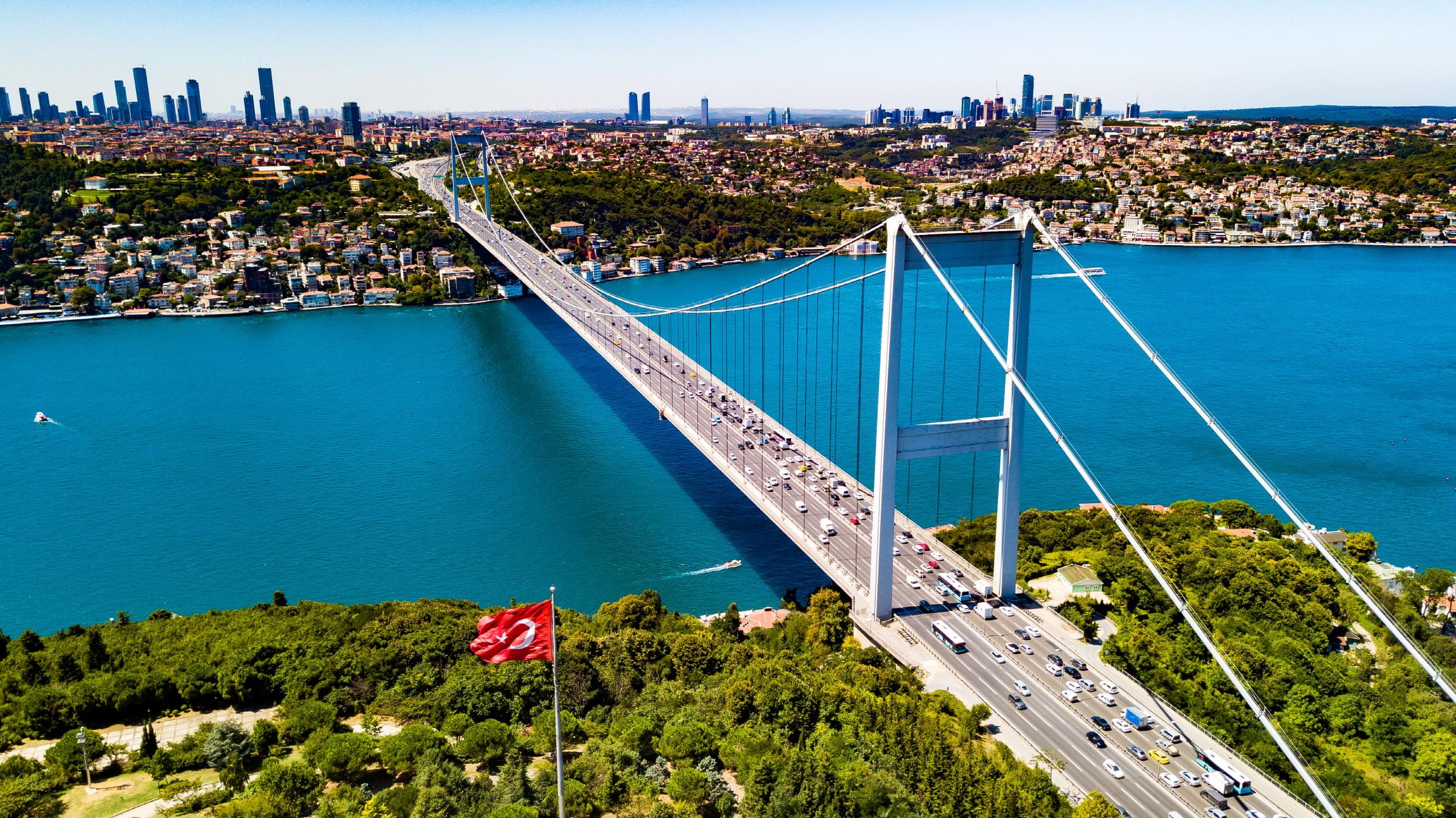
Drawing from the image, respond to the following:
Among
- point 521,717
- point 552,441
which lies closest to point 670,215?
point 552,441

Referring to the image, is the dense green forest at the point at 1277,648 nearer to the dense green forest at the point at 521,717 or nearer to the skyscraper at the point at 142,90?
the dense green forest at the point at 521,717

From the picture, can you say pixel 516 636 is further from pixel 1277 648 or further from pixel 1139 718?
pixel 1277 648

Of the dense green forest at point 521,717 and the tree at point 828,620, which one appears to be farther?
the tree at point 828,620

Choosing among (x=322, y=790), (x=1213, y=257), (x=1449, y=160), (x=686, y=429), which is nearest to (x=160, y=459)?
(x=686, y=429)

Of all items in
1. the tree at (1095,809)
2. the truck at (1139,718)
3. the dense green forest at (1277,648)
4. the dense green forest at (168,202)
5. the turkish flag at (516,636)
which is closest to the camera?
the turkish flag at (516,636)

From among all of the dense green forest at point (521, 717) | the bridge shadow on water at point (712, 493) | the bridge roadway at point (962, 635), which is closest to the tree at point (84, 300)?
the bridge shadow on water at point (712, 493)

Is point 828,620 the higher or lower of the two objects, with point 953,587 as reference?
lower
